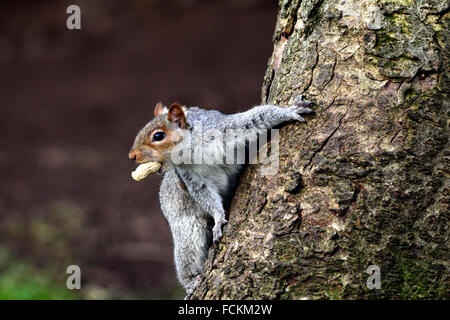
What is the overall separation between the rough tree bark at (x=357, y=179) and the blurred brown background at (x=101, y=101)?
367cm

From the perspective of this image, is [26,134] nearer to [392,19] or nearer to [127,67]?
[127,67]

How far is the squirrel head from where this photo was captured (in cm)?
326

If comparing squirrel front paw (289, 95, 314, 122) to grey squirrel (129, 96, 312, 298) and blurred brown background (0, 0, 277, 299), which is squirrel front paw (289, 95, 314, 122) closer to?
grey squirrel (129, 96, 312, 298)

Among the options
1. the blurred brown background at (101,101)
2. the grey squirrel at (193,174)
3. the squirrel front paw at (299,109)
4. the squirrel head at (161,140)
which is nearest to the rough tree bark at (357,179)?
the squirrel front paw at (299,109)

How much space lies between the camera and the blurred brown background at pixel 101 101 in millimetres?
6543

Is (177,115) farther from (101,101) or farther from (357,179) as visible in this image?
(101,101)

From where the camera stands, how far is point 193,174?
326cm

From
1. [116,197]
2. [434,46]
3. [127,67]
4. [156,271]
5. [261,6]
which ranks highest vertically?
[261,6]

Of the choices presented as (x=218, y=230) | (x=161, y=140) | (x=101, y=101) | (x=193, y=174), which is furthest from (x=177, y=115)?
(x=101, y=101)

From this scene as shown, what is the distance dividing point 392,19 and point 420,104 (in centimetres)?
44

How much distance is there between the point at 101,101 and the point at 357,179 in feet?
20.4

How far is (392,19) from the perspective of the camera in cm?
266

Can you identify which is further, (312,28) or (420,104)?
(312,28)

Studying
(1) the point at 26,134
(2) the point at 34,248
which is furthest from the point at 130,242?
(1) the point at 26,134
